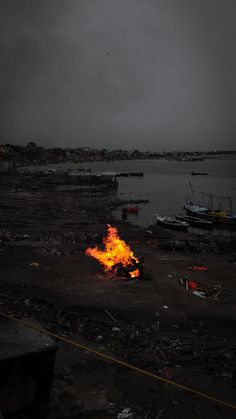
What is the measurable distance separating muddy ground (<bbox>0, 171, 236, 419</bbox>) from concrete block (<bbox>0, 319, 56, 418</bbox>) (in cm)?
86

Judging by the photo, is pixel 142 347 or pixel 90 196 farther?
pixel 90 196

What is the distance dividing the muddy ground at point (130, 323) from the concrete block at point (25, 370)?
0.86 metres

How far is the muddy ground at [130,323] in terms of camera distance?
278 inches

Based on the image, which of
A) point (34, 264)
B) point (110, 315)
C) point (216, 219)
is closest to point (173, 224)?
point (216, 219)

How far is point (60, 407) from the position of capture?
253 inches

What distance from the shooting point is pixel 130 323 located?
35.6ft

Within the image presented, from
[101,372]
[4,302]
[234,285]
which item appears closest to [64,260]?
[4,302]

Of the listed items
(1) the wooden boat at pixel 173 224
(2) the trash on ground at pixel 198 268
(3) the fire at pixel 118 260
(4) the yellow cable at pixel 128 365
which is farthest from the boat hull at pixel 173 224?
(4) the yellow cable at pixel 128 365

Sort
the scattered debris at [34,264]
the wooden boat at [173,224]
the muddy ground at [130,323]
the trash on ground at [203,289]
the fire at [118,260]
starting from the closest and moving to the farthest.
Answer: the muddy ground at [130,323]
the trash on ground at [203,289]
the fire at [118,260]
the scattered debris at [34,264]
the wooden boat at [173,224]

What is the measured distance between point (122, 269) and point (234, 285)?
5.23m

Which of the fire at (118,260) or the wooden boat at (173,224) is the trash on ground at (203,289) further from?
the wooden boat at (173,224)

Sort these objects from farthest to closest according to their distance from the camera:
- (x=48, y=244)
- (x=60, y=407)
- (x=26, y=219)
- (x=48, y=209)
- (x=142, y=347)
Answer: (x=48, y=209), (x=26, y=219), (x=48, y=244), (x=142, y=347), (x=60, y=407)

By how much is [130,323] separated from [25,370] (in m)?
5.95

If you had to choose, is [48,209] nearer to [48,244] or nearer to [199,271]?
[48,244]
